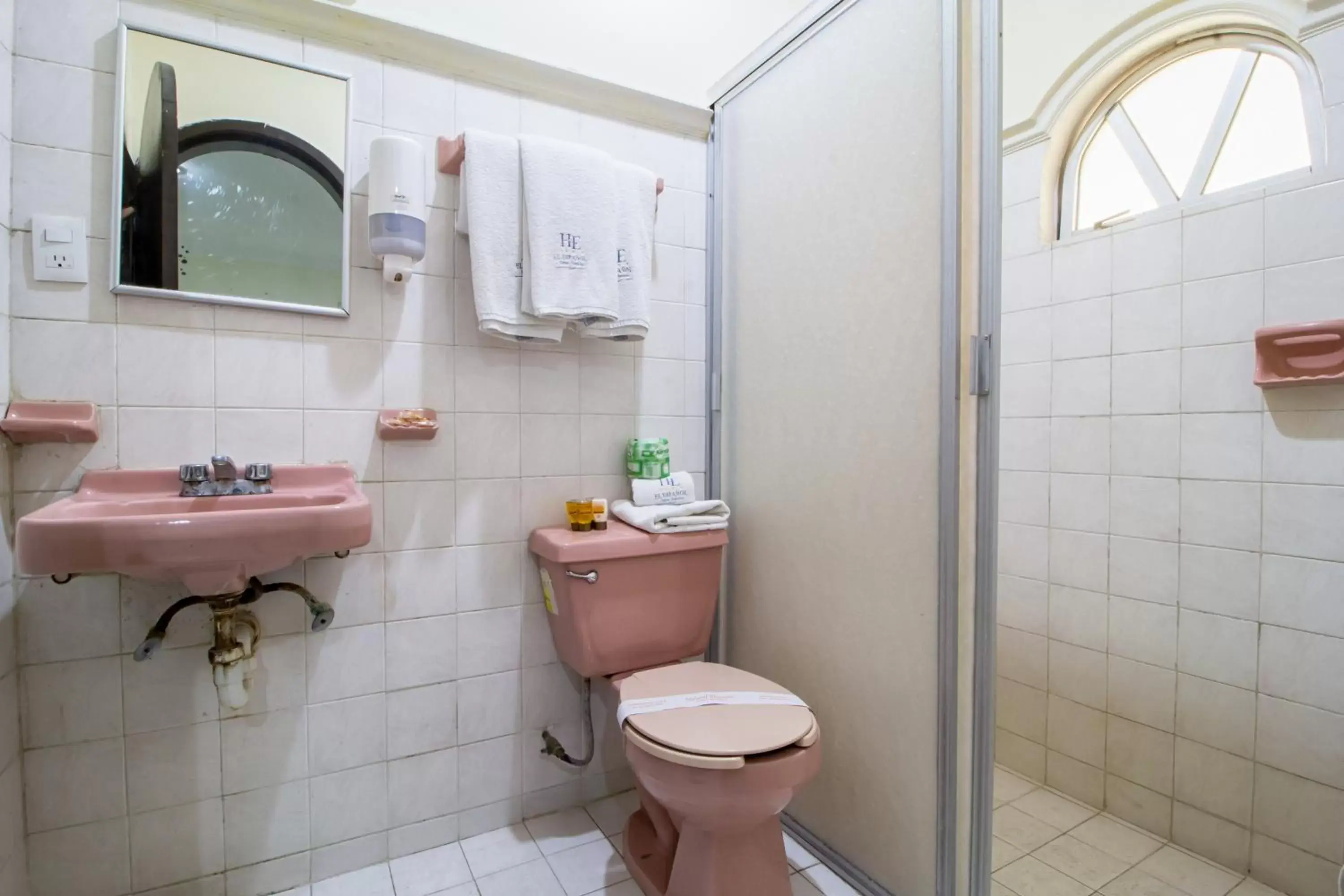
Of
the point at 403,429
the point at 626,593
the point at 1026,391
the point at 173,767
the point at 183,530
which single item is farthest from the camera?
the point at 1026,391

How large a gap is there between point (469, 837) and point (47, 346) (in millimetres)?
1368

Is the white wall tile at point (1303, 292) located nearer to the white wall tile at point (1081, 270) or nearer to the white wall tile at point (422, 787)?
the white wall tile at point (1081, 270)

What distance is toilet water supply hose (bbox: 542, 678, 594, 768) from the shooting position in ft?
5.08

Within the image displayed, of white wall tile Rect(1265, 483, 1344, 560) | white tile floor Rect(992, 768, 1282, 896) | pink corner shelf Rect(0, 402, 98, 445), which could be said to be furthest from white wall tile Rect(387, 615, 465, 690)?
white wall tile Rect(1265, 483, 1344, 560)

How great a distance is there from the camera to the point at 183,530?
0.92 meters

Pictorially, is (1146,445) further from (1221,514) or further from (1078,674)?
(1078,674)

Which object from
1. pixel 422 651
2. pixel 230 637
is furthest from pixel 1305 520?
pixel 230 637

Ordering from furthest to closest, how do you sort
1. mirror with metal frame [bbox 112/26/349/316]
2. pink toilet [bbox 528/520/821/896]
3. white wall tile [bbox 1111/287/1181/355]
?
white wall tile [bbox 1111/287/1181/355], mirror with metal frame [bbox 112/26/349/316], pink toilet [bbox 528/520/821/896]

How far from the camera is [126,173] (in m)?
1.17

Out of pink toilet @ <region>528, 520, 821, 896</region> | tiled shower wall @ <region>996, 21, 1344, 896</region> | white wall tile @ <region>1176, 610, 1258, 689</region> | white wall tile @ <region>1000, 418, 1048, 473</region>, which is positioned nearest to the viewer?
pink toilet @ <region>528, 520, 821, 896</region>

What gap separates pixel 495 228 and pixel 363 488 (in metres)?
0.65

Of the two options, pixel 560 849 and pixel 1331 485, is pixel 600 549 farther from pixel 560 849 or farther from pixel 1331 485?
pixel 1331 485

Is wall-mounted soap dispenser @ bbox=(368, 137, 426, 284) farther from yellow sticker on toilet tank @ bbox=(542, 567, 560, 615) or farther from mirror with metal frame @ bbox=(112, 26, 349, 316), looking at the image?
yellow sticker on toilet tank @ bbox=(542, 567, 560, 615)

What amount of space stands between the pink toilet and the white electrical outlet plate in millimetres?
1016
